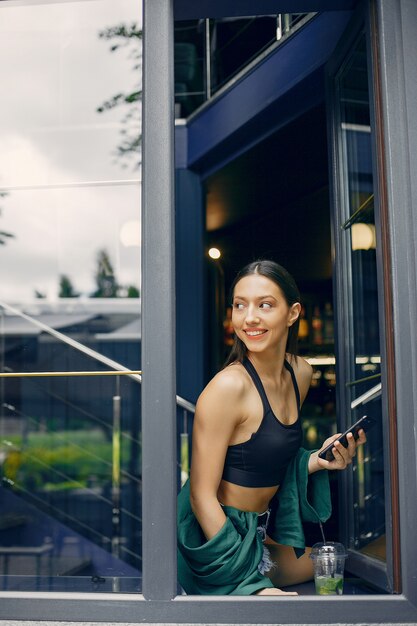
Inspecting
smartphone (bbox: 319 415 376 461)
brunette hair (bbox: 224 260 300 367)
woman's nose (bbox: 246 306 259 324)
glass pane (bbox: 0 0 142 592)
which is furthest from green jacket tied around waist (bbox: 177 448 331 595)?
glass pane (bbox: 0 0 142 592)

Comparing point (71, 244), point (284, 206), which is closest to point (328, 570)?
point (284, 206)

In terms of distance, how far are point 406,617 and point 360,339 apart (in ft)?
3.94

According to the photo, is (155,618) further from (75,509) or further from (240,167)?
(75,509)

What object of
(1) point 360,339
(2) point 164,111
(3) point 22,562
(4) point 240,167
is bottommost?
(3) point 22,562

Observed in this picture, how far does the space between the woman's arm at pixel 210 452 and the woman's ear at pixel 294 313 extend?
424 millimetres

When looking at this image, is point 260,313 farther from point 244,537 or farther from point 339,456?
point 244,537

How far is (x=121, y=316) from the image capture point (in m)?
7.47

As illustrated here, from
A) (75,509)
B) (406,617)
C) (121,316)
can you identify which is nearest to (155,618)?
(406,617)

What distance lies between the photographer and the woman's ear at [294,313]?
2918mm

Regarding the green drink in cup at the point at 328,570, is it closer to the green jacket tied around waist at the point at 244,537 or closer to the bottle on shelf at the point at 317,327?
the green jacket tied around waist at the point at 244,537

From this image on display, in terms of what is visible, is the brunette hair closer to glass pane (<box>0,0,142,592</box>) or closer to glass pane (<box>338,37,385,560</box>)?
glass pane (<box>338,37,385,560</box>)

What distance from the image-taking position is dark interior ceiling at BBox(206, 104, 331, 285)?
11.4 ft

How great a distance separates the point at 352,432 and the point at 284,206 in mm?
1450

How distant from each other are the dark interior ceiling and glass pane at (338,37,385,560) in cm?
38
